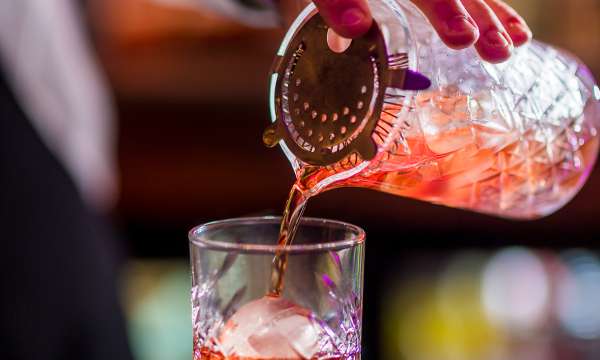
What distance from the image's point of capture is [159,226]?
251 cm

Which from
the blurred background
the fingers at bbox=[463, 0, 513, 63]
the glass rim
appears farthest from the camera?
the blurred background

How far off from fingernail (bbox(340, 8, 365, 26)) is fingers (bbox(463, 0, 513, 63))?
0.16 metres

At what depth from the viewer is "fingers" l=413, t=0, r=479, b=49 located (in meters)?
0.79

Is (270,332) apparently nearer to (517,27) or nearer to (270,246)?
(270,246)

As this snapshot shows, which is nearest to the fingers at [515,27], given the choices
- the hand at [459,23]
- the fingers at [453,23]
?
the hand at [459,23]

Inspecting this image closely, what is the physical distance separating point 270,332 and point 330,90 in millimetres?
209

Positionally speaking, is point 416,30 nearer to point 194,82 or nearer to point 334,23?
point 334,23

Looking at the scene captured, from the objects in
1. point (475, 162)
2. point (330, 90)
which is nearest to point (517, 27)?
point (475, 162)

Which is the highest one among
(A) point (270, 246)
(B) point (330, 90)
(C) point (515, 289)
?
(B) point (330, 90)

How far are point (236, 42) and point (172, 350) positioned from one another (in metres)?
0.88

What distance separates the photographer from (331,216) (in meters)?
2.44

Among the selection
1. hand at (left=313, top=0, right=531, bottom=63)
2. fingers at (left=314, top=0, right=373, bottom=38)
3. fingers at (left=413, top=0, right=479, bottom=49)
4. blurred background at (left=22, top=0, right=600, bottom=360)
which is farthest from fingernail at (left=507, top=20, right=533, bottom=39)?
blurred background at (left=22, top=0, right=600, bottom=360)

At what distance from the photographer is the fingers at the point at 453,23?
0.79m

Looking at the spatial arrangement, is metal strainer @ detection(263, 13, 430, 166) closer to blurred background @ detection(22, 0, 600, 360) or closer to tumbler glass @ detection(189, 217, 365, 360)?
tumbler glass @ detection(189, 217, 365, 360)
